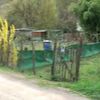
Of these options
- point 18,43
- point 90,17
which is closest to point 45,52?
point 18,43

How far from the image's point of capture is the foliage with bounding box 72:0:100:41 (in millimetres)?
34062

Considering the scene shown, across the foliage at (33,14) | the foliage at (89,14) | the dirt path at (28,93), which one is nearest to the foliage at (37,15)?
the foliage at (33,14)

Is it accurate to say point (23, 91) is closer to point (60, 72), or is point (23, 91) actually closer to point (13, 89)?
point (13, 89)

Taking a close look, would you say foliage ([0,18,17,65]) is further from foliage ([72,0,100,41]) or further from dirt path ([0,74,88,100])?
foliage ([72,0,100,41])

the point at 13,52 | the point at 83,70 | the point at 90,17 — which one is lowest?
the point at 83,70

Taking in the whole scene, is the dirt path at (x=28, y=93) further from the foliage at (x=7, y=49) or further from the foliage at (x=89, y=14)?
the foliage at (x=89, y=14)

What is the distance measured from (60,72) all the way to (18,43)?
13.3 ft

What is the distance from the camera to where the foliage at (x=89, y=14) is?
3406cm

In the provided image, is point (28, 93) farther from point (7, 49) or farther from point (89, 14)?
point (89, 14)

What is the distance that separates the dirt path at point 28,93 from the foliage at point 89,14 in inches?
910

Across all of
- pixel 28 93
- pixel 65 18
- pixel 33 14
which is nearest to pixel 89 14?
pixel 33 14

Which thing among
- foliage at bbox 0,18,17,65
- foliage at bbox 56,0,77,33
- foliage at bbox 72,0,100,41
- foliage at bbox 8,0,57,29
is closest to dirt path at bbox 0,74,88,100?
foliage at bbox 0,18,17,65

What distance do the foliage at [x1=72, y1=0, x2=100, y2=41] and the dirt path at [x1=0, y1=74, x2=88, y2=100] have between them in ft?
75.8

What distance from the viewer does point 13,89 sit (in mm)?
10977
